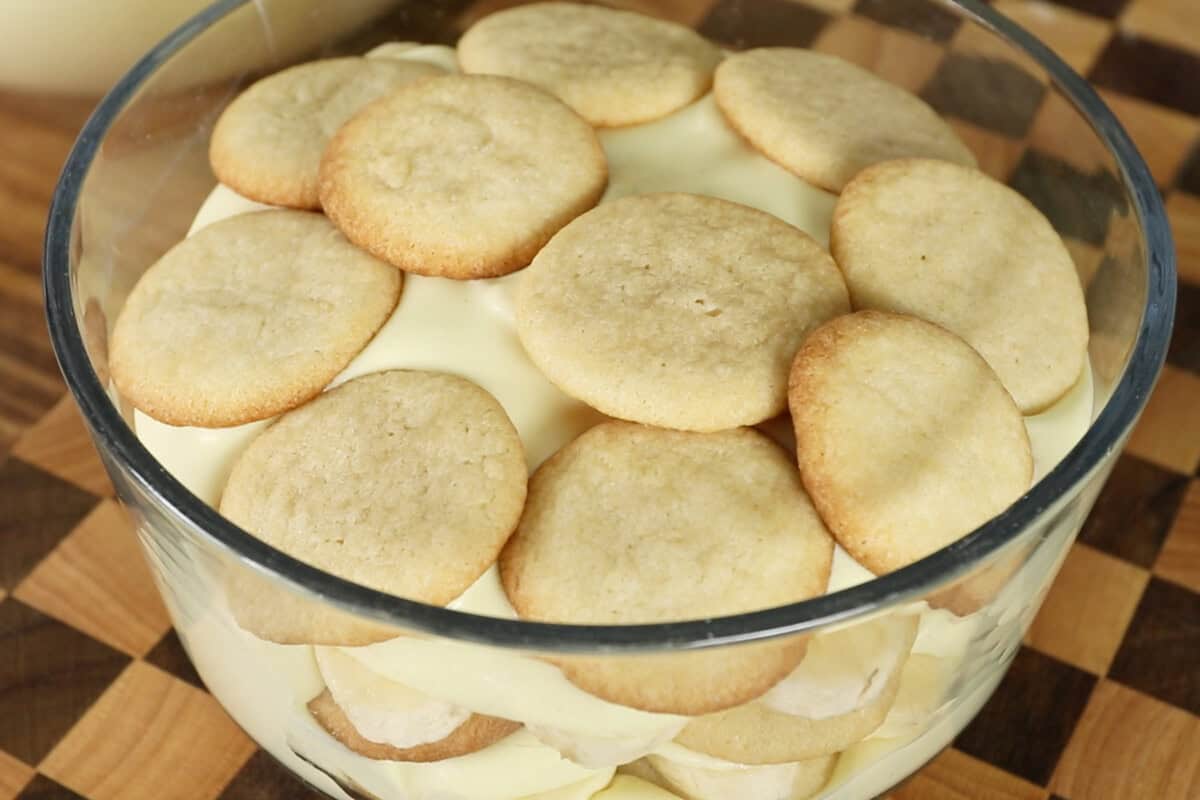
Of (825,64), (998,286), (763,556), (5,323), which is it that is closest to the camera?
(763,556)

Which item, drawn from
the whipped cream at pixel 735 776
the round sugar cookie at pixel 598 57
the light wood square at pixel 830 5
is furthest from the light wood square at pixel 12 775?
the light wood square at pixel 830 5

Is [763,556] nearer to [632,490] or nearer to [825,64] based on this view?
[632,490]

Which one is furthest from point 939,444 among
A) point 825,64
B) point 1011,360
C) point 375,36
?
point 375,36

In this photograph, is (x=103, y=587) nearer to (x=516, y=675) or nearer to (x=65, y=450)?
(x=65, y=450)

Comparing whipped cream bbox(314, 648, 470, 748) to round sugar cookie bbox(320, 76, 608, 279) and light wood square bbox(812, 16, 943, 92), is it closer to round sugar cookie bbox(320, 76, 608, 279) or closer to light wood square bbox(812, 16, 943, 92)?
round sugar cookie bbox(320, 76, 608, 279)

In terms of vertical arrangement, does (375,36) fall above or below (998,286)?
below

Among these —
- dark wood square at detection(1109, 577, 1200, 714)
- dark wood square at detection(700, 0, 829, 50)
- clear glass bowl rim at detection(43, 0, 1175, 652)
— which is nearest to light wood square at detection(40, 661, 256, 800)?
clear glass bowl rim at detection(43, 0, 1175, 652)
